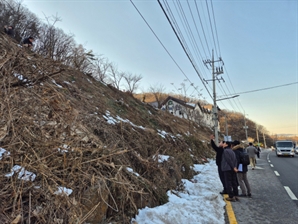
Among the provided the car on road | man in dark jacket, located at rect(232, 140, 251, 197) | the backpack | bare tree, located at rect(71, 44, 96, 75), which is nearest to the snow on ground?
man in dark jacket, located at rect(232, 140, 251, 197)

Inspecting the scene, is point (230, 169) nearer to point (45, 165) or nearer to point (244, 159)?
point (244, 159)

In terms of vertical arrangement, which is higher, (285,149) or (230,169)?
(285,149)

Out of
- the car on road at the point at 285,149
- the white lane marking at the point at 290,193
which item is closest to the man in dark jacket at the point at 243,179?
the white lane marking at the point at 290,193

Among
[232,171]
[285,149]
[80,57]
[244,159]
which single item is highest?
[80,57]

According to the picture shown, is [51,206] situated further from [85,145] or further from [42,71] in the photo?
[42,71]

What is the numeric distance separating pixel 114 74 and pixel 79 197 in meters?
32.8

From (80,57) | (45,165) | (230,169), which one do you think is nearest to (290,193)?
(230,169)

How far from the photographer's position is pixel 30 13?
72.8 feet

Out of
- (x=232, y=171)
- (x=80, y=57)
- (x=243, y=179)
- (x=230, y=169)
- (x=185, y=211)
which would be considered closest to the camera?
(x=185, y=211)

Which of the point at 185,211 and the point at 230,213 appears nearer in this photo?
the point at 185,211

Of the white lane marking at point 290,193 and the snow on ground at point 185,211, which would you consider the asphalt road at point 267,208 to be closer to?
the white lane marking at point 290,193

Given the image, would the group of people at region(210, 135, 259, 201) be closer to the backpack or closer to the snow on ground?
the backpack

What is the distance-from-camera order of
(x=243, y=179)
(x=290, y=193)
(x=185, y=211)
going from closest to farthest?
(x=185, y=211), (x=243, y=179), (x=290, y=193)

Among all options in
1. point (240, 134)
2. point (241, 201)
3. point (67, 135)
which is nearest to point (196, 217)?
point (241, 201)
